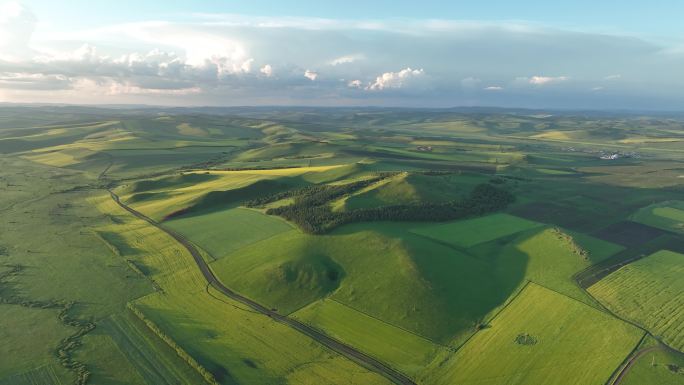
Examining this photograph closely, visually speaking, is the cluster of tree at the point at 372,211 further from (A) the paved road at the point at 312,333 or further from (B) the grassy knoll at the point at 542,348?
(B) the grassy knoll at the point at 542,348

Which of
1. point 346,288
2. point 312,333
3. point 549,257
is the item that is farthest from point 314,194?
point 312,333

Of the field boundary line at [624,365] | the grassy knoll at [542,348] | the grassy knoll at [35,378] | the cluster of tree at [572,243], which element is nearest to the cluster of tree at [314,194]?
the cluster of tree at [572,243]

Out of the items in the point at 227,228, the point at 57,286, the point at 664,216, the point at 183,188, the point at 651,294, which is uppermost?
the point at 183,188

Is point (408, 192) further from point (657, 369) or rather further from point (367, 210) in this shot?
point (657, 369)

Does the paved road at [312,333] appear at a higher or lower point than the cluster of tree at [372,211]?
lower

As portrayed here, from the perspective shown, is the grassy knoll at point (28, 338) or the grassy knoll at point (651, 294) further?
the grassy knoll at point (651, 294)

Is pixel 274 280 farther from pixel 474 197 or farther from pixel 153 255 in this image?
pixel 474 197

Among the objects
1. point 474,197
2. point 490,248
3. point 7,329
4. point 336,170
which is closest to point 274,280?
point 7,329

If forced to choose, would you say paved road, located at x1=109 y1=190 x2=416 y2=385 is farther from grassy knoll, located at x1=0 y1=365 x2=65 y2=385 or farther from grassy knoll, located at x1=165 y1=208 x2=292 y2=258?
grassy knoll, located at x1=0 y1=365 x2=65 y2=385
